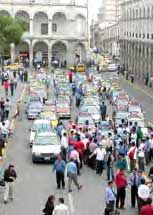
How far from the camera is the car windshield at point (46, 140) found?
104 ft

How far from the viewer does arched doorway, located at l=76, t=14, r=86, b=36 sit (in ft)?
361

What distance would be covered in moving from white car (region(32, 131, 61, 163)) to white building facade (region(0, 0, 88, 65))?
7486 centimetres

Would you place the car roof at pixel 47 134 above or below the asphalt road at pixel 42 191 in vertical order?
above

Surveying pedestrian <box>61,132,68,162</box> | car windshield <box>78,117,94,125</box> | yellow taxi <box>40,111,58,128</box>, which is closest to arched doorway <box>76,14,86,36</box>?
yellow taxi <box>40,111,58,128</box>

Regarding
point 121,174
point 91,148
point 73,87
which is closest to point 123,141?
point 91,148

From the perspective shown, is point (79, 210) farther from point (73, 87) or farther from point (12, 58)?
point (12, 58)

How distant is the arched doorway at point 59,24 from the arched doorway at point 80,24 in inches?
83.4

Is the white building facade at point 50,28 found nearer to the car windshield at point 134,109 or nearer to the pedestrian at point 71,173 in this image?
the car windshield at point 134,109

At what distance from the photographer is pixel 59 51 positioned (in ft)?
365

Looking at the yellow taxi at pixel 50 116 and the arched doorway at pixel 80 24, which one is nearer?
the yellow taxi at pixel 50 116

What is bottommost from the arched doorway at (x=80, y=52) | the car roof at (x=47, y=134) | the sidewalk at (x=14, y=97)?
the sidewalk at (x=14, y=97)

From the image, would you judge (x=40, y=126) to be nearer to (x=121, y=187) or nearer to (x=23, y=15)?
(x=121, y=187)

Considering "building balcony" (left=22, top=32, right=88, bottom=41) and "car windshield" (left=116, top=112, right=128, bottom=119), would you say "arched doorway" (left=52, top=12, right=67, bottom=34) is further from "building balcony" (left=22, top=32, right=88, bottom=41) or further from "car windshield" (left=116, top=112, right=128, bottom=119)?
"car windshield" (left=116, top=112, right=128, bottom=119)

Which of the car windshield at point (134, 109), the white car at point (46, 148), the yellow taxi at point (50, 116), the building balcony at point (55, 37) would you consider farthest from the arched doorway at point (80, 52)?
the white car at point (46, 148)
